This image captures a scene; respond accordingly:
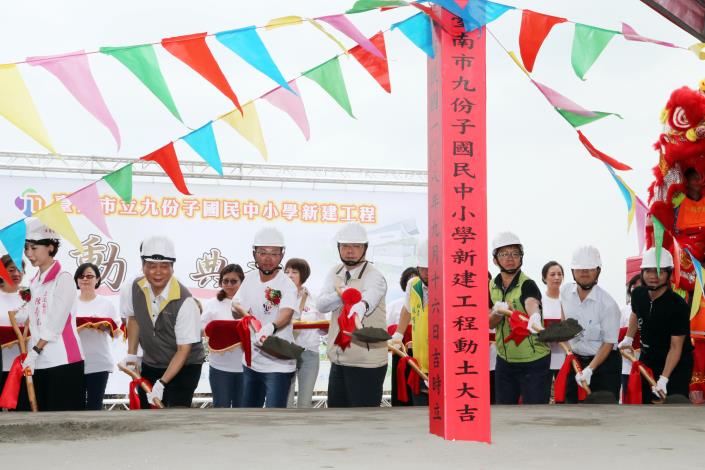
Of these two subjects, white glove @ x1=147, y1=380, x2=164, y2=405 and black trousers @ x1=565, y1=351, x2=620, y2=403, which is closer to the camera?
white glove @ x1=147, y1=380, x2=164, y2=405

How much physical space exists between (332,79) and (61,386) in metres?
2.32

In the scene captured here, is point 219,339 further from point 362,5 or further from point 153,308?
point 362,5

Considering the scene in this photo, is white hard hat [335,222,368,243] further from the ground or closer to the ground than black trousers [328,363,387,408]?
further from the ground

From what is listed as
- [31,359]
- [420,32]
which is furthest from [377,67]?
[31,359]

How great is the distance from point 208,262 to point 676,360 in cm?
518

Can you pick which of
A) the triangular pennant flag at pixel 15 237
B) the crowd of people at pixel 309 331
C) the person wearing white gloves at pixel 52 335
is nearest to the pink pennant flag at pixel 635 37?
the crowd of people at pixel 309 331

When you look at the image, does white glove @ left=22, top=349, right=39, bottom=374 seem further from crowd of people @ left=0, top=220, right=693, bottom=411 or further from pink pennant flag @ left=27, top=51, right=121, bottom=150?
pink pennant flag @ left=27, top=51, right=121, bottom=150

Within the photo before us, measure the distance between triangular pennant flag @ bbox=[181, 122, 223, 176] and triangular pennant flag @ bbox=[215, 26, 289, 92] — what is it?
0.53 meters

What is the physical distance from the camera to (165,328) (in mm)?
5332

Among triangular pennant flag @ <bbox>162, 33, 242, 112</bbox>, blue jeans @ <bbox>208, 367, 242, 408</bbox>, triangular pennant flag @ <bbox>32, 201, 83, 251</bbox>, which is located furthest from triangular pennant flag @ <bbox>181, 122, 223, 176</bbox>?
blue jeans @ <bbox>208, 367, 242, 408</bbox>

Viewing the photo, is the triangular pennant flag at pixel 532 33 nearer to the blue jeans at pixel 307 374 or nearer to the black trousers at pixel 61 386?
the black trousers at pixel 61 386

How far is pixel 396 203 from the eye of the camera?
10047 mm

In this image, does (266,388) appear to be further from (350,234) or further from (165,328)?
(350,234)

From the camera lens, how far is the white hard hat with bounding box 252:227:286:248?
6043 mm
